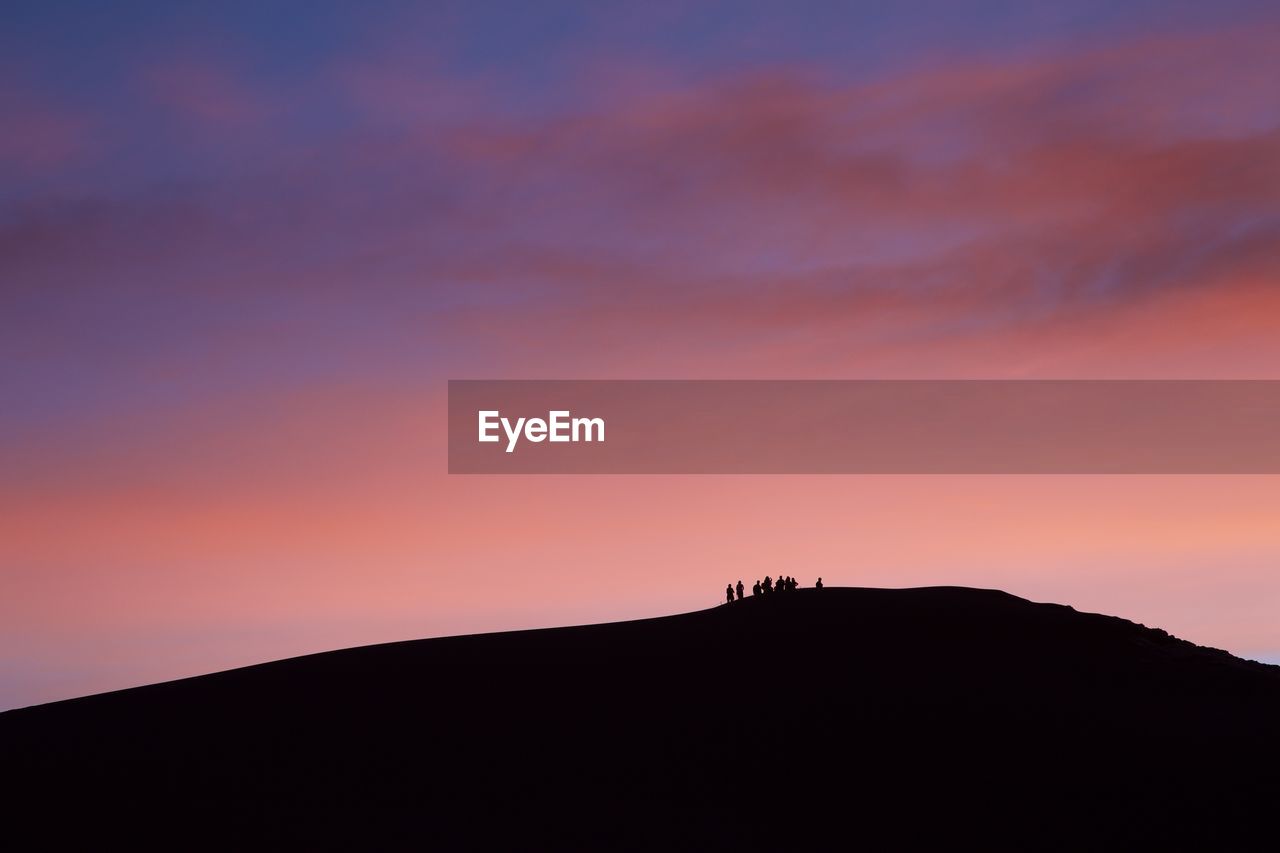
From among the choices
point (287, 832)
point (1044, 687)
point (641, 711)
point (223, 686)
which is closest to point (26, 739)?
point (223, 686)

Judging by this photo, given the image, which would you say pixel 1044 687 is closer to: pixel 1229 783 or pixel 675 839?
pixel 1229 783

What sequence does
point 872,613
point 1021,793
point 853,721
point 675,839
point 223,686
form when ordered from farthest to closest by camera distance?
point 872,613 < point 223,686 < point 853,721 < point 1021,793 < point 675,839

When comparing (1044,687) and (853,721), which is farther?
(1044,687)

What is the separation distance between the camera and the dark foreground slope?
828 inches

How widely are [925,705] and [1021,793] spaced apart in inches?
195

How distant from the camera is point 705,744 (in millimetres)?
25312

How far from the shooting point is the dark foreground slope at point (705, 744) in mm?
21031

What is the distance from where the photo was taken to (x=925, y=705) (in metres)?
27.3

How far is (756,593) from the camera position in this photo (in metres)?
43.3

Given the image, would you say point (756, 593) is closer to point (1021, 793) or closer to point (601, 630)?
point (601, 630)

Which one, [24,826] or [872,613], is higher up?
[872,613]

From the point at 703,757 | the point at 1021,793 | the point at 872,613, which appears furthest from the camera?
the point at 872,613

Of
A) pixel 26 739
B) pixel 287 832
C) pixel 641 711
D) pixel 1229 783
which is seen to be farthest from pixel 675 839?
pixel 26 739

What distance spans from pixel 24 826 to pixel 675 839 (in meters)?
10.4
